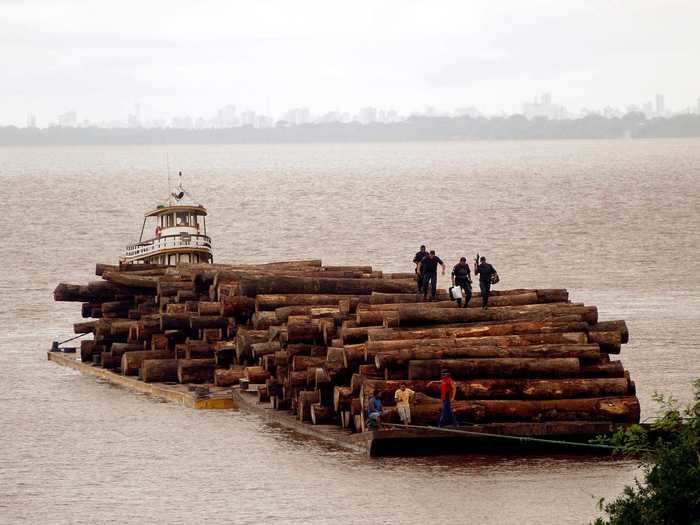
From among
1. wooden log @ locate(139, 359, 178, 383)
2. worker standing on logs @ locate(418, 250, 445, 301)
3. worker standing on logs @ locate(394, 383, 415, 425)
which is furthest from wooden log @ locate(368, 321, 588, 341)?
wooden log @ locate(139, 359, 178, 383)

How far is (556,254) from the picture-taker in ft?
270

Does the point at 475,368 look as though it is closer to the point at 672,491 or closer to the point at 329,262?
the point at 672,491

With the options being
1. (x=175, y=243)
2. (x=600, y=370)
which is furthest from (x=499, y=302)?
(x=175, y=243)

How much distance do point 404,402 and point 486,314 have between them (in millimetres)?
3551

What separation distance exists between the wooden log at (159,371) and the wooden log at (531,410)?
Result: 41.7 feet

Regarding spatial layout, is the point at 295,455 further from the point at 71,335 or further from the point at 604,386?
the point at 71,335

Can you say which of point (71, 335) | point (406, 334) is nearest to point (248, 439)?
point (406, 334)

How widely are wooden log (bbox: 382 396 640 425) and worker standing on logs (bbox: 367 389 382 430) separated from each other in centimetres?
24

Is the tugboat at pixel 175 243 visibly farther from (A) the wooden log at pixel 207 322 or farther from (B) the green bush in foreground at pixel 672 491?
(B) the green bush in foreground at pixel 672 491

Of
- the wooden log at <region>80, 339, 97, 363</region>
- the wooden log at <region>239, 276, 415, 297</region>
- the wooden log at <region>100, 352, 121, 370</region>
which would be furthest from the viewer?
the wooden log at <region>80, 339, 97, 363</region>

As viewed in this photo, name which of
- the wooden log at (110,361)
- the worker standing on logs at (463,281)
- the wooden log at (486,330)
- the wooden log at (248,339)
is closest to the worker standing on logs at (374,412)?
the wooden log at (486,330)

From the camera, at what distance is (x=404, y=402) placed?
3017cm

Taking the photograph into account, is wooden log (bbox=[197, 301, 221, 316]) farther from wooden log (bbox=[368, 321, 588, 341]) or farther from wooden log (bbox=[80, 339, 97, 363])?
wooden log (bbox=[368, 321, 588, 341])

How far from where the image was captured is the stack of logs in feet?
101
